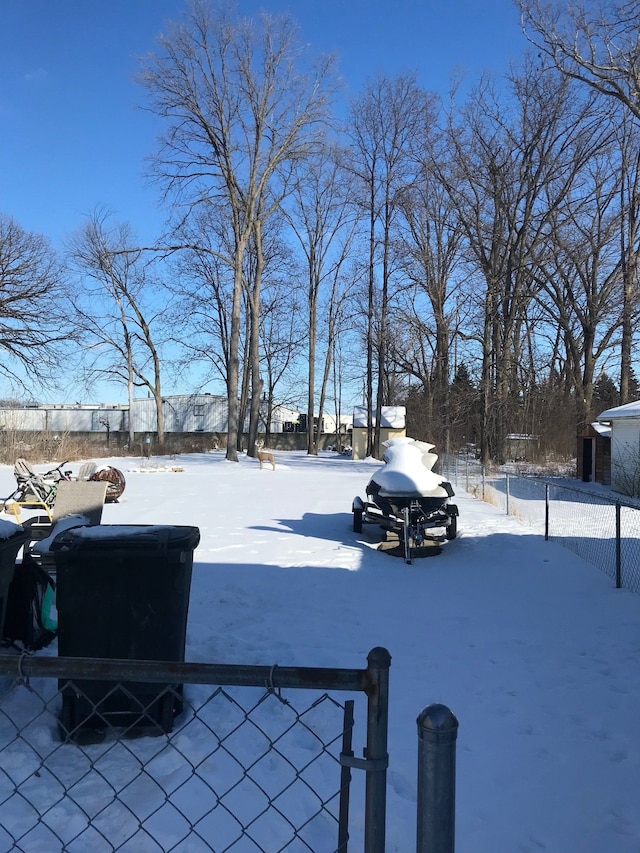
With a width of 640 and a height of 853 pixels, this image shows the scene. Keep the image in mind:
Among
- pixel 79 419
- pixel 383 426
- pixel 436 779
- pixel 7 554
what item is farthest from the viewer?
pixel 79 419

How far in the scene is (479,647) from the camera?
5574 millimetres

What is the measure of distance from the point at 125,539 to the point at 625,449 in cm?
1940

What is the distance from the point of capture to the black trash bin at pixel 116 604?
360 centimetres

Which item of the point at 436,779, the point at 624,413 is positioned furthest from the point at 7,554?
the point at 624,413

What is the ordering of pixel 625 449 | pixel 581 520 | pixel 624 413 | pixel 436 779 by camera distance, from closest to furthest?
1. pixel 436 779
2. pixel 581 520
3. pixel 624 413
4. pixel 625 449

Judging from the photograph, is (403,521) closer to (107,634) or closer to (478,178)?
(107,634)

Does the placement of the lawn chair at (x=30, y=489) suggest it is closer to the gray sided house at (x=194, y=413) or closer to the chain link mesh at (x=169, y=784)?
the chain link mesh at (x=169, y=784)

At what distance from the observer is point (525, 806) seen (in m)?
3.26

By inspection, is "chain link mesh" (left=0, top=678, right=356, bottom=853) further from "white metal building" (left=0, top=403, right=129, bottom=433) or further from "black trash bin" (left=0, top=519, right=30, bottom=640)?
"white metal building" (left=0, top=403, right=129, bottom=433)

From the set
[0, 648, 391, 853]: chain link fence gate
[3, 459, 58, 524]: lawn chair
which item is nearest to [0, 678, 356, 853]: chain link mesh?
[0, 648, 391, 853]: chain link fence gate

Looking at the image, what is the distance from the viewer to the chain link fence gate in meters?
1.76

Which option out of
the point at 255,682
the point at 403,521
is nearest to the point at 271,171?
the point at 403,521

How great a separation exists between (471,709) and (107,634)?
233 cm

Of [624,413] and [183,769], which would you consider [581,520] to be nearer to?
[624,413]
